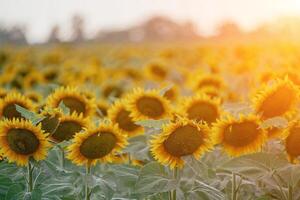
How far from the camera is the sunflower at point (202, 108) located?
11.2ft

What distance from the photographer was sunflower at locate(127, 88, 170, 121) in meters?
3.60

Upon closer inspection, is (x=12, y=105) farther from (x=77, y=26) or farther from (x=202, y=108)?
(x=77, y=26)

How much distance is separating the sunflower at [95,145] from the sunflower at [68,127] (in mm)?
174

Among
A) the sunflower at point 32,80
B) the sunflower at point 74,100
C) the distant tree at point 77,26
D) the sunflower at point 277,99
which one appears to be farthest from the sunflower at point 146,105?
the distant tree at point 77,26

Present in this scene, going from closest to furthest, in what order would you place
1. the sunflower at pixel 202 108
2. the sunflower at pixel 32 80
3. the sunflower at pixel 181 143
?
1. the sunflower at pixel 181 143
2. the sunflower at pixel 202 108
3. the sunflower at pixel 32 80

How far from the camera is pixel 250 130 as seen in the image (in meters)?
2.88

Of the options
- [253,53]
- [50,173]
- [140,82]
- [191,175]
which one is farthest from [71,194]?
[253,53]

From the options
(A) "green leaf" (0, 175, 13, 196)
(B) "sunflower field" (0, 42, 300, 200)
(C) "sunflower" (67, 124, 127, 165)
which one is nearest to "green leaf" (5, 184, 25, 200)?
(B) "sunflower field" (0, 42, 300, 200)

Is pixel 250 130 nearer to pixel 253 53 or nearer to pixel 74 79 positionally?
pixel 74 79

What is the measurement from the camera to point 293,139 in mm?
2750

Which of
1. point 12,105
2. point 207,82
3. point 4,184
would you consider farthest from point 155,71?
point 4,184

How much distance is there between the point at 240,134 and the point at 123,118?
3.10 feet

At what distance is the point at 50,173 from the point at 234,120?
0.77 m

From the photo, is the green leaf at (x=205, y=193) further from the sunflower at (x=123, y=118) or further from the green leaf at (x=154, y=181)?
the sunflower at (x=123, y=118)
